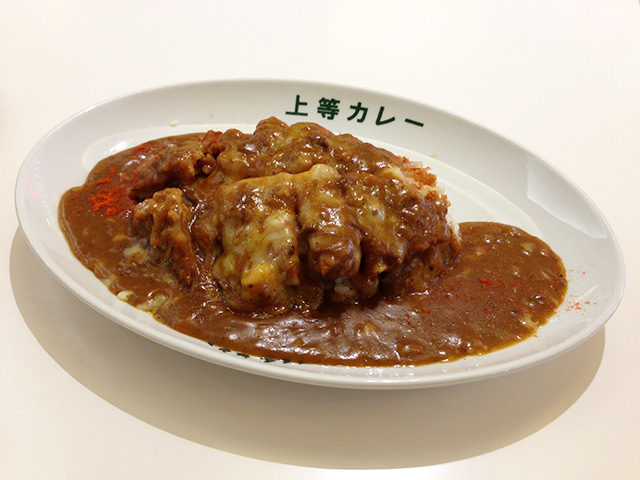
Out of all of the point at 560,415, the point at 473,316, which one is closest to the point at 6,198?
the point at 473,316

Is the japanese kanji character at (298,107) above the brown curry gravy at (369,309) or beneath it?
above

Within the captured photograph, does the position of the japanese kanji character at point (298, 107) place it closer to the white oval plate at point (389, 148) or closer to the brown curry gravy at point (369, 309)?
the white oval plate at point (389, 148)

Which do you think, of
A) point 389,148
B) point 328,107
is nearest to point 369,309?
point 389,148

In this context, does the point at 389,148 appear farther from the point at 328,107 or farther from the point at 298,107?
the point at 298,107

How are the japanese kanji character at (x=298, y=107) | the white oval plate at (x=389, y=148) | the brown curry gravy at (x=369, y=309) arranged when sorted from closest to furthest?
the white oval plate at (x=389, y=148) < the brown curry gravy at (x=369, y=309) < the japanese kanji character at (x=298, y=107)

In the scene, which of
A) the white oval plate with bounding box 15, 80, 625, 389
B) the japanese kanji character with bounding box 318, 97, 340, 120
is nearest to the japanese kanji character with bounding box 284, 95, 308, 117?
the white oval plate with bounding box 15, 80, 625, 389

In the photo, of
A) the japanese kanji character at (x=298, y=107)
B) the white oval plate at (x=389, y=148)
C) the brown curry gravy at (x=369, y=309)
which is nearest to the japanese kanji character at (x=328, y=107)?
the white oval plate at (x=389, y=148)
